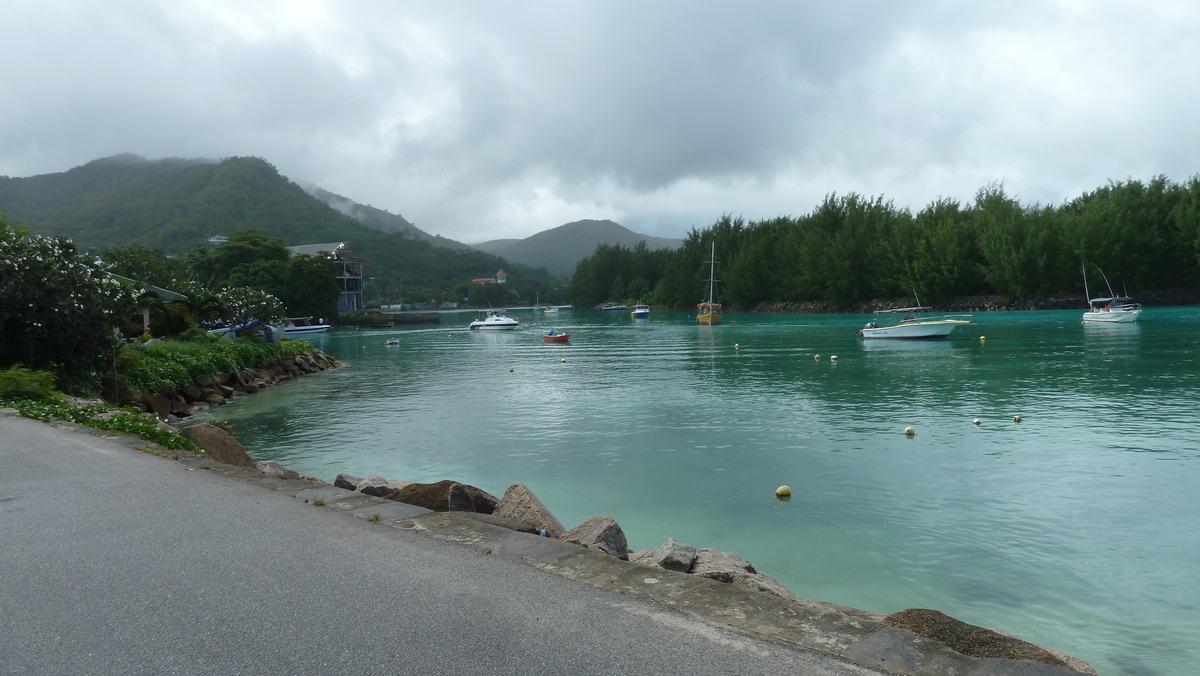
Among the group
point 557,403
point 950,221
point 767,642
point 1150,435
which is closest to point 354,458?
point 557,403

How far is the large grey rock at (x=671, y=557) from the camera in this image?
6742 millimetres

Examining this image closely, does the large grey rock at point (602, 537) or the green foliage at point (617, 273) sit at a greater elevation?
the green foliage at point (617, 273)

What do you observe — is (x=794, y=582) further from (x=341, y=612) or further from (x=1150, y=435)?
(x=1150, y=435)

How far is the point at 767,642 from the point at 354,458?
48.5ft

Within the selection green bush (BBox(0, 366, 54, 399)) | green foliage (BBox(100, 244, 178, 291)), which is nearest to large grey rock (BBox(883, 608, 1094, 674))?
green bush (BBox(0, 366, 54, 399))

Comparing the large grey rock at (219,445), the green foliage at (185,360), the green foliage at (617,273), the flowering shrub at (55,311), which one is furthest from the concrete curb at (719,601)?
the green foliage at (617,273)

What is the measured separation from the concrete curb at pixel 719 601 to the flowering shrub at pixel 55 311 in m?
16.1

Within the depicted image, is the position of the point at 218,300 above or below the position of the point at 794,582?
above

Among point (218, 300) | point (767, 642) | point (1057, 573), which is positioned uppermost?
point (218, 300)

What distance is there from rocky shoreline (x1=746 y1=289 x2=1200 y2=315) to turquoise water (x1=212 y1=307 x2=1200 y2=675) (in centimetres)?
5583

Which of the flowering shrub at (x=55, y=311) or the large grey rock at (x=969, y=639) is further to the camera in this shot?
the flowering shrub at (x=55, y=311)

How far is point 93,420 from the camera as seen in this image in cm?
1352

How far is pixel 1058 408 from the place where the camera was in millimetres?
21234

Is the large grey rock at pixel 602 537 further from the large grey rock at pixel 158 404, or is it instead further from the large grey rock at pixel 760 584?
the large grey rock at pixel 158 404
